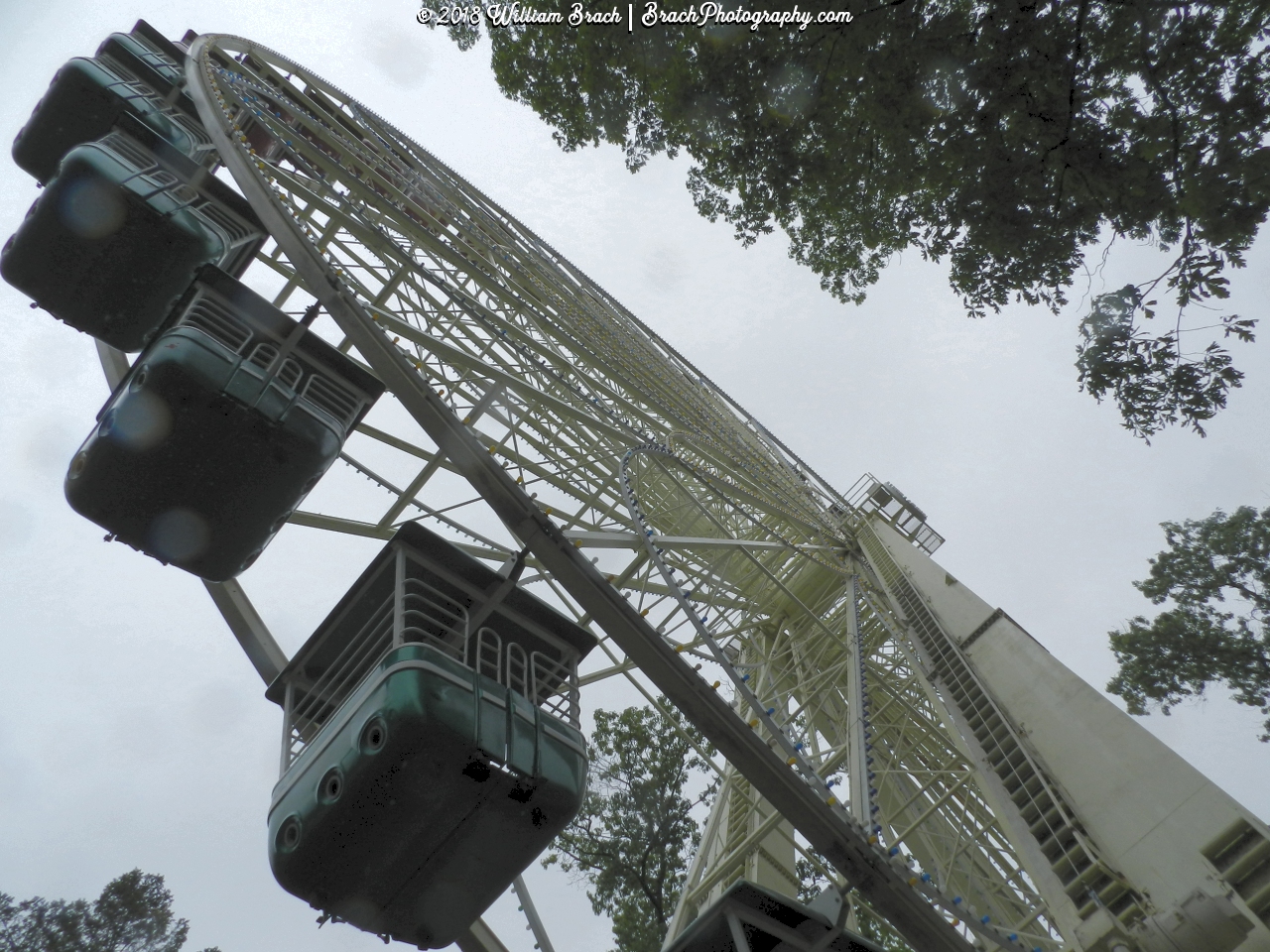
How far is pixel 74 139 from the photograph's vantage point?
10.0 metres

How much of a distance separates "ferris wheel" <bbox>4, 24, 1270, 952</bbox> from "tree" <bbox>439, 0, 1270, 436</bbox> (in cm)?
256

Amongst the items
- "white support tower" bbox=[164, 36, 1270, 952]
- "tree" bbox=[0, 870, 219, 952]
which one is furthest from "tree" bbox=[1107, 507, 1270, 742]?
"tree" bbox=[0, 870, 219, 952]

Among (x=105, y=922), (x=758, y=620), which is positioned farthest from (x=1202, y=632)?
(x=105, y=922)

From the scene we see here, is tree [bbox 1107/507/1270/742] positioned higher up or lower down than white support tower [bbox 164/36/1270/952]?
higher up

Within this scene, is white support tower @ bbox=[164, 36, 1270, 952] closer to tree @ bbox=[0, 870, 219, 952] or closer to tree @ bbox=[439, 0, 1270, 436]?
tree @ bbox=[439, 0, 1270, 436]

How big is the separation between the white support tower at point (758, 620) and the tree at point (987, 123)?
2.51m

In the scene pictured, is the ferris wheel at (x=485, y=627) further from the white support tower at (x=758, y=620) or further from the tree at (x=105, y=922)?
the tree at (x=105, y=922)

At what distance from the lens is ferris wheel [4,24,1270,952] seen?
182 inches

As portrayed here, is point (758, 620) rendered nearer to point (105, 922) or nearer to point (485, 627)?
point (485, 627)

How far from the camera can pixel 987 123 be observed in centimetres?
558

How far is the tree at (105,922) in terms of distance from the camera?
18844mm

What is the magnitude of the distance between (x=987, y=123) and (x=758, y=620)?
32.9 feet

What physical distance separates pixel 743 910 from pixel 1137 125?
5310 millimetres

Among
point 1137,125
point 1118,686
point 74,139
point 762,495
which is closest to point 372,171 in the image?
point 74,139
